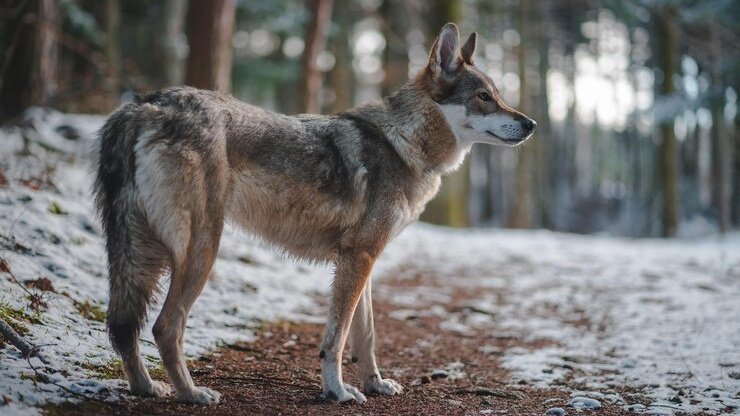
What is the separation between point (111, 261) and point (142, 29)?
17.8 metres

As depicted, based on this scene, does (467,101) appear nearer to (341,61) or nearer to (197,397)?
(197,397)

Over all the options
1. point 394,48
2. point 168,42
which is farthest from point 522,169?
point 168,42

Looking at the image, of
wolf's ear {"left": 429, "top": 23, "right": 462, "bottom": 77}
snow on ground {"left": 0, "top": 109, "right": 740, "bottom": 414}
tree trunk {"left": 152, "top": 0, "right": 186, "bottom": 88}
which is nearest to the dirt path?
snow on ground {"left": 0, "top": 109, "right": 740, "bottom": 414}

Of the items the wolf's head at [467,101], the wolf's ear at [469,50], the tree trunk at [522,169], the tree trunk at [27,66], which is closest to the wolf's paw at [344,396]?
the wolf's head at [467,101]

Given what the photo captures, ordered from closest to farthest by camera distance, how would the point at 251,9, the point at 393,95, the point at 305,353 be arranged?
1. the point at 393,95
2. the point at 305,353
3. the point at 251,9

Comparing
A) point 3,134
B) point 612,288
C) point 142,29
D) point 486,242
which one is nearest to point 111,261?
point 3,134

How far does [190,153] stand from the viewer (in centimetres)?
364

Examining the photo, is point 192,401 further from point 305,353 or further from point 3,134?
point 3,134

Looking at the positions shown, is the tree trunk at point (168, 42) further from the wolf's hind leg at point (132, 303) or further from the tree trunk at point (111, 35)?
the wolf's hind leg at point (132, 303)

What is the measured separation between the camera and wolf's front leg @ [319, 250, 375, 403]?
4078 mm

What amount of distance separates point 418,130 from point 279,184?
126 centimetres

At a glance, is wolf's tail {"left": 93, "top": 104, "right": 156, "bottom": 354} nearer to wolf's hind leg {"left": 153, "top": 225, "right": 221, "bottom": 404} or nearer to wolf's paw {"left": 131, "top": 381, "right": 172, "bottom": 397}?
wolf's hind leg {"left": 153, "top": 225, "right": 221, "bottom": 404}

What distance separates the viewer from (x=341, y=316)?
13.7ft

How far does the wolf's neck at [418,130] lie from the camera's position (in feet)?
15.2
